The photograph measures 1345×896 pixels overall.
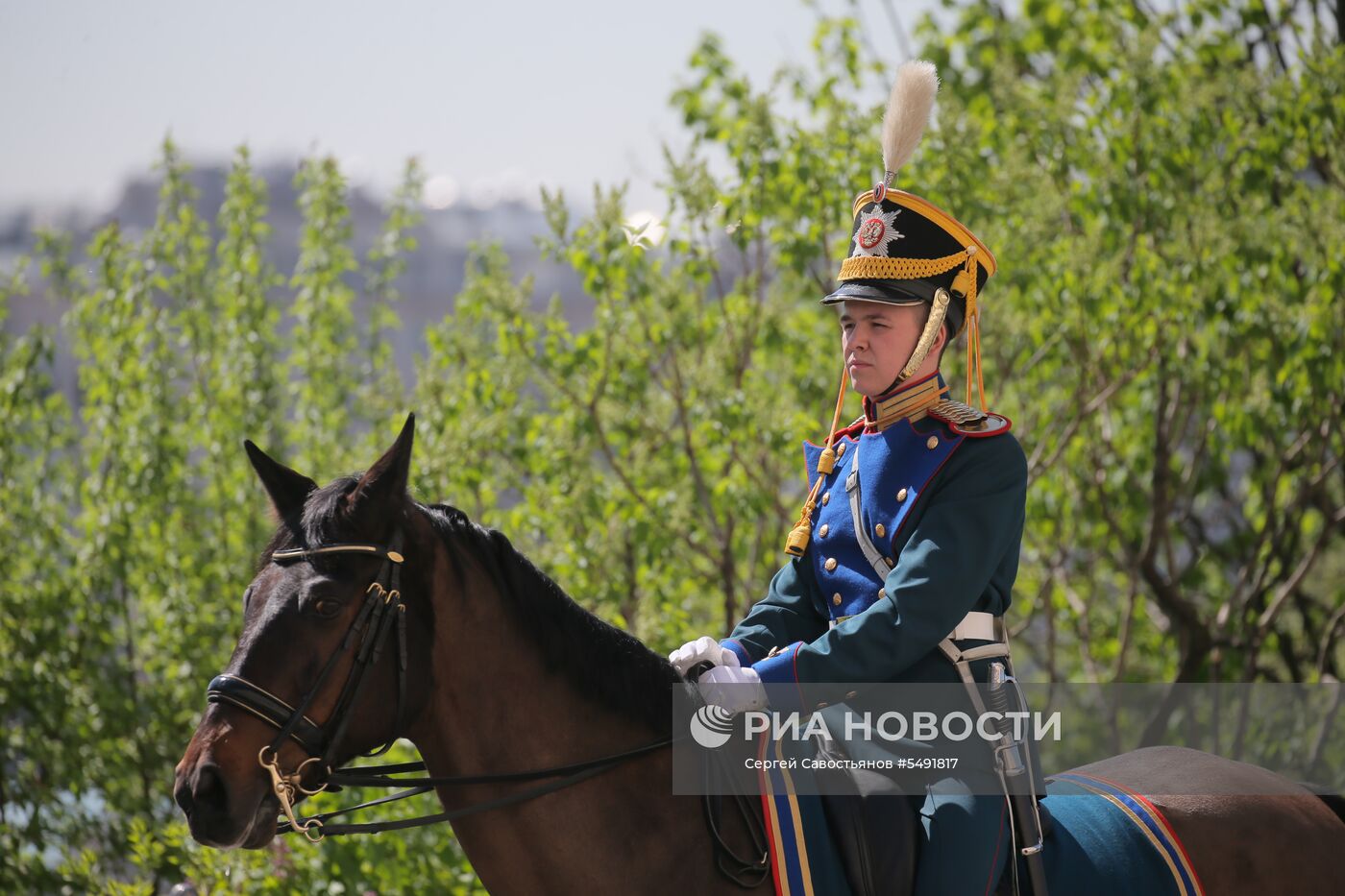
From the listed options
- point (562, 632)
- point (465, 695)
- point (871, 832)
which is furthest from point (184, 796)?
point (871, 832)

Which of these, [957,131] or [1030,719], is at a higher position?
[957,131]

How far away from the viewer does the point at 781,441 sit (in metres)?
6.31

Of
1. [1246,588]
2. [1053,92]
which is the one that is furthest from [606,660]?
[1246,588]

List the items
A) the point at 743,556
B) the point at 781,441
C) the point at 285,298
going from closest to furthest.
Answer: the point at 781,441
the point at 743,556
the point at 285,298

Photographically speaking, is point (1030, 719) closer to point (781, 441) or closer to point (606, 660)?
point (606, 660)

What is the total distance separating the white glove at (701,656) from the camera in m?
2.79

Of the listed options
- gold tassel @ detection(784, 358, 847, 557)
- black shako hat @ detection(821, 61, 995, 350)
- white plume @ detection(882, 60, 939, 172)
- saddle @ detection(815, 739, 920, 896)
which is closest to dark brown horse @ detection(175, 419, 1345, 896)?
saddle @ detection(815, 739, 920, 896)

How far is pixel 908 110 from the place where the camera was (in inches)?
127

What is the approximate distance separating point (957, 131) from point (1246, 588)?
423 centimetres

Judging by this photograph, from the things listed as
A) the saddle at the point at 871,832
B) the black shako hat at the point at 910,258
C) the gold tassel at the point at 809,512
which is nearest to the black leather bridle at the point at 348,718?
the saddle at the point at 871,832

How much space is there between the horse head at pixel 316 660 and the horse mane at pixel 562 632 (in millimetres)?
95

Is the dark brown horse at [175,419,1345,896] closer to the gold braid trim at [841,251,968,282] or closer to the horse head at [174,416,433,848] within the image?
the horse head at [174,416,433,848]
